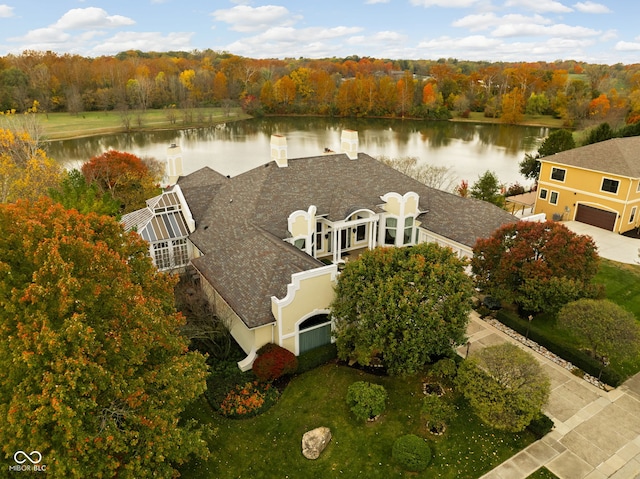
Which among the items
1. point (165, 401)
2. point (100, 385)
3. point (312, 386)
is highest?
point (100, 385)

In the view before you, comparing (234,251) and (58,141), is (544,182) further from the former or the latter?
(58,141)

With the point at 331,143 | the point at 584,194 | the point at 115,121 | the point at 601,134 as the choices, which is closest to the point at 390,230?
the point at 584,194

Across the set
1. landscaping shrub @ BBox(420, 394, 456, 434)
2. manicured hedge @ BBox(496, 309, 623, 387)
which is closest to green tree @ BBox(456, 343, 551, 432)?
landscaping shrub @ BBox(420, 394, 456, 434)

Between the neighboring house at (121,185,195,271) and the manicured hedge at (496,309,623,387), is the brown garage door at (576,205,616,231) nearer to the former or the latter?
the manicured hedge at (496,309,623,387)

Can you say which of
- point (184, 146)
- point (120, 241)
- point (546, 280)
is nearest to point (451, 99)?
point (184, 146)

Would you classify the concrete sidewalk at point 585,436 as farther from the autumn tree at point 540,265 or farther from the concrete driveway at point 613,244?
the concrete driveway at point 613,244

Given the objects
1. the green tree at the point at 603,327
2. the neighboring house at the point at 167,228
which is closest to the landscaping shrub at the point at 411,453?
the green tree at the point at 603,327
